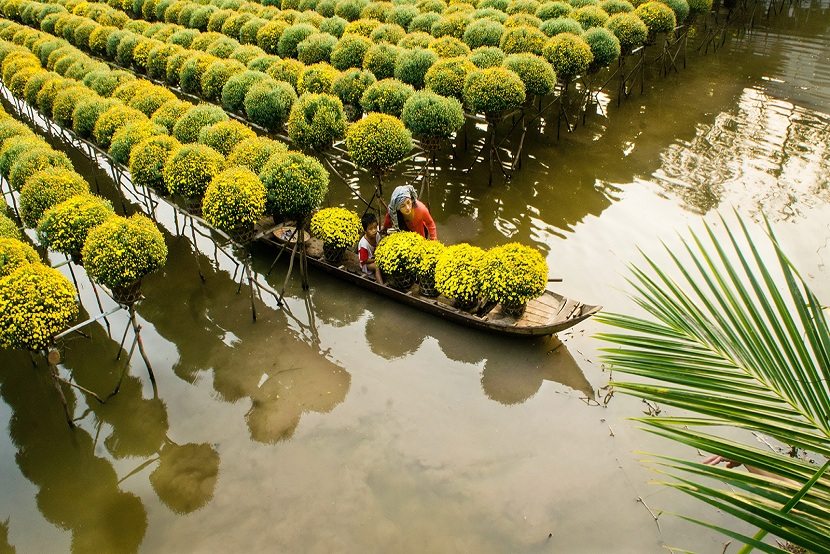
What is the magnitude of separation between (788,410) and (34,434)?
9526 mm

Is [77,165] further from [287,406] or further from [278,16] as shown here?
[287,406]

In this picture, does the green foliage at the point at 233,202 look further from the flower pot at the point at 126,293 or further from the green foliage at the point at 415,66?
the green foliage at the point at 415,66

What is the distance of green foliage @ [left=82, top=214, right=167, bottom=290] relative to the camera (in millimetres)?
8445

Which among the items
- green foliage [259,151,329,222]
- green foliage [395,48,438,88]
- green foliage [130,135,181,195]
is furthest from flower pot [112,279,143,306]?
green foliage [395,48,438,88]


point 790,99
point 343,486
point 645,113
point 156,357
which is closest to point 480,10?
point 645,113

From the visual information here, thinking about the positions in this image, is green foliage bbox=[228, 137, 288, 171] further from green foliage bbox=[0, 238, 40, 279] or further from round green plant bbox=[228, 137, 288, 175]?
green foliage bbox=[0, 238, 40, 279]

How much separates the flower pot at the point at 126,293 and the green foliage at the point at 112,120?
535 centimetres

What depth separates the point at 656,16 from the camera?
1717cm

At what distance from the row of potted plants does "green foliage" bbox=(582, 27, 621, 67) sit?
8.41 meters

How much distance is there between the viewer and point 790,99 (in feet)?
58.4

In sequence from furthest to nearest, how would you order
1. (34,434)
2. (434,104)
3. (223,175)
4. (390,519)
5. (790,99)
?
1. (790,99)
2. (434,104)
3. (223,175)
4. (34,434)
5. (390,519)

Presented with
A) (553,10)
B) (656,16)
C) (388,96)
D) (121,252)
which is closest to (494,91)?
(388,96)

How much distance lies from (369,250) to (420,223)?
1.04 meters

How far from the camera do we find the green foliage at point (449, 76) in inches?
548
